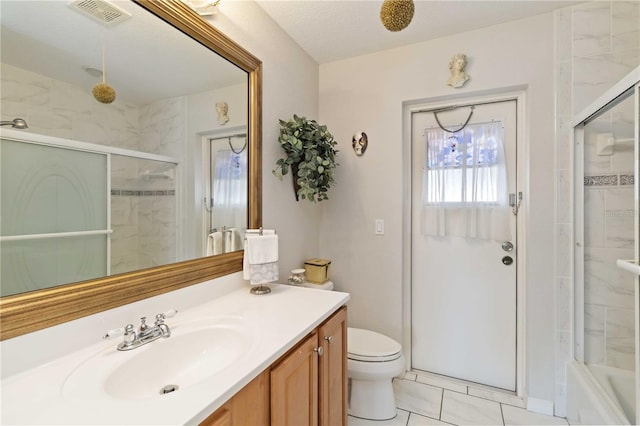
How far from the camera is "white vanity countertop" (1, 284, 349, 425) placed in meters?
0.59

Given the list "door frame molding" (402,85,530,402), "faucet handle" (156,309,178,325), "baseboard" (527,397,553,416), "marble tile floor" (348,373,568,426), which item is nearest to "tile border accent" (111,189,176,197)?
"faucet handle" (156,309,178,325)

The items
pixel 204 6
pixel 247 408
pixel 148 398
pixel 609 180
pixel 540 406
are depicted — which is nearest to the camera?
pixel 148 398

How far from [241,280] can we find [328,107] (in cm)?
158

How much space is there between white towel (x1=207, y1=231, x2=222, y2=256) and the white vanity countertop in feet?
1.10

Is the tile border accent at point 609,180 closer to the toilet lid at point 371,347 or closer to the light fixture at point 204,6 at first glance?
the toilet lid at point 371,347

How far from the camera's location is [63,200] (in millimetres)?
865

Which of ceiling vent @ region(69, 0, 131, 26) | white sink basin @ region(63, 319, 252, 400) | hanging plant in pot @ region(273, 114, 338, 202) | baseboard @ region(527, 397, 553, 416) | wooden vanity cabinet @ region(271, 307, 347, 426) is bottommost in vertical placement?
baseboard @ region(527, 397, 553, 416)

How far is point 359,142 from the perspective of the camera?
7.42ft

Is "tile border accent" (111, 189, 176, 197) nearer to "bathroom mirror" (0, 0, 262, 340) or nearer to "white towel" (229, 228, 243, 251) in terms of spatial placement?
"bathroom mirror" (0, 0, 262, 340)

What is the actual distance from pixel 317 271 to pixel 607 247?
5.66ft

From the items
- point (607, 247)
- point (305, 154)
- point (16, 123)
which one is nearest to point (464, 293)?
point (607, 247)

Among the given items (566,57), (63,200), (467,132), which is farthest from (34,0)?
(566,57)

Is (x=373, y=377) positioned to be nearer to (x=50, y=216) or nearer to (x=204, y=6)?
(x=50, y=216)

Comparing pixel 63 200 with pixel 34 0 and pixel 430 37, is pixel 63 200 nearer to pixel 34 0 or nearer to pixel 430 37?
pixel 34 0
